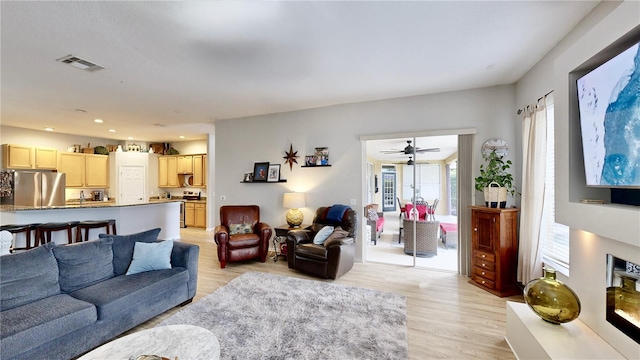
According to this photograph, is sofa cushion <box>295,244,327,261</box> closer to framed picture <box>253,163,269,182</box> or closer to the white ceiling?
framed picture <box>253,163,269,182</box>

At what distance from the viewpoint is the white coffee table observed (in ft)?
5.03

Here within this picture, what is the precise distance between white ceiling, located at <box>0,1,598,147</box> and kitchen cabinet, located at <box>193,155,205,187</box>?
11.2ft

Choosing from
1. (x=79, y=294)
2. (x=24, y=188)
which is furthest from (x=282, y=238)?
(x=24, y=188)

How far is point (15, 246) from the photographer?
4.06m

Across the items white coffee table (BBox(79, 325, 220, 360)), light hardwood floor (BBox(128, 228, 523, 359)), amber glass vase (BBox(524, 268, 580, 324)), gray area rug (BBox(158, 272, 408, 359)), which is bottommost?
light hardwood floor (BBox(128, 228, 523, 359))

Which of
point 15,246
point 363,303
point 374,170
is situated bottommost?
point 363,303

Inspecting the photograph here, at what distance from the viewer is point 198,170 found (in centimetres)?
797

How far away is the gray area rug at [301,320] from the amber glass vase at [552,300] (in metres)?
1.09

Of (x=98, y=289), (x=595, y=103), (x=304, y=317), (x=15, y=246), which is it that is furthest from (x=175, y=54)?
(x=15, y=246)

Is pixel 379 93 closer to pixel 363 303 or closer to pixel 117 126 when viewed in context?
pixel 363 303

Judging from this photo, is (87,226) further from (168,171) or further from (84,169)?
(168,171)

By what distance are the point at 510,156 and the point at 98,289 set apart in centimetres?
521

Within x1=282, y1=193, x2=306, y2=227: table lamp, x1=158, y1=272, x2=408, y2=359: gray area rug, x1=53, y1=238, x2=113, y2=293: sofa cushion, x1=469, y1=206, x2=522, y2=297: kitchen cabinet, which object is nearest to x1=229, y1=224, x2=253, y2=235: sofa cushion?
x1=282, y1=193, x2=306, y2=227: table lamp

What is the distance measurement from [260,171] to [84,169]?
18.6 ft
